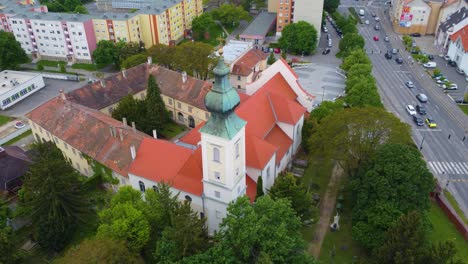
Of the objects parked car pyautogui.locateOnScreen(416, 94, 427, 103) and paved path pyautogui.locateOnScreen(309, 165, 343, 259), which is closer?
paved path pyautogui.locateOnScreen(309, 165, 343, 259)

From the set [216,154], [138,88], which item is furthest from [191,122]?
[216,154]

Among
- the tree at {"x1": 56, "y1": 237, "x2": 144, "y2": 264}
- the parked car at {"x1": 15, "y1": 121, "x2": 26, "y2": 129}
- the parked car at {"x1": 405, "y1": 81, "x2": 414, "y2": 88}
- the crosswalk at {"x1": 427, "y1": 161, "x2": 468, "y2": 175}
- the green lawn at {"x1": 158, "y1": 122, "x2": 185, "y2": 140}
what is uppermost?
the tree at {"x1": 56, "y1": 237, "x2": 144, "y2": 264}

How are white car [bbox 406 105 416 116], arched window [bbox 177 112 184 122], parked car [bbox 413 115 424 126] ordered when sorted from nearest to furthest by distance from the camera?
parked car [bbox 413 115 424 126] < arched window [bbox 177 112 184 122] < white car [bbox 406 105 416 116]

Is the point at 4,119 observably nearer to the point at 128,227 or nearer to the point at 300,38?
the point at 128,227

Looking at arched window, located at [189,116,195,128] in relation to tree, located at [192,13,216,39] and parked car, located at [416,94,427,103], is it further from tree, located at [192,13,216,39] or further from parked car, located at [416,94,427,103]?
tree, located at [192,13,216,39]

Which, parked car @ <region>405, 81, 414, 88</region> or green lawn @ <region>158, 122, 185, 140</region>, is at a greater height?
parked car @ <region>405, 81, 414, 88</region>

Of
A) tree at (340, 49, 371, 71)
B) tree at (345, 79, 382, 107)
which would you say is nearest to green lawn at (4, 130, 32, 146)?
tree at (345, 79, 382, 107)

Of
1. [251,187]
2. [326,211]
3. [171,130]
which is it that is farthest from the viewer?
[171,130]
